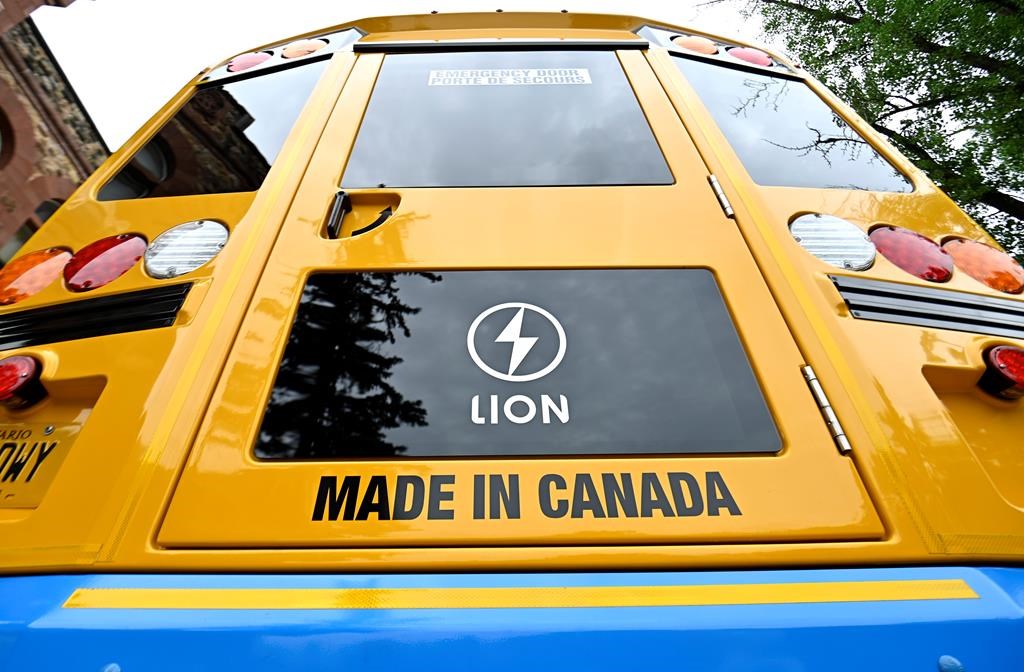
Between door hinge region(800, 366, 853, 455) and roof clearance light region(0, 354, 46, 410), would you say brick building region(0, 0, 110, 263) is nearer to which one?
roof clearance light region(0, 354, 46, 410)

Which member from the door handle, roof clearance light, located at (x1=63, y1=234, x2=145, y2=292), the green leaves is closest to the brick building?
roof clearance light, located at (x1=63, y1=234, x2=145, y2=292)

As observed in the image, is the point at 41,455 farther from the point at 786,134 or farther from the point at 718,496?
the point at 786,134

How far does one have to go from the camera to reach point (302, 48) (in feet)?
7.80

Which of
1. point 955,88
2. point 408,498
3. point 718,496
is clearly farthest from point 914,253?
point 955,88

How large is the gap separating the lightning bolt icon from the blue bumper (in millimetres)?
451

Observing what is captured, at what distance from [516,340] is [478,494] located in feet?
1.15

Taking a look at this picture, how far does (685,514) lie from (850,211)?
1.08 meters

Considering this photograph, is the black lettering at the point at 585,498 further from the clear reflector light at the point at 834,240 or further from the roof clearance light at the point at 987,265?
the roof clearance light at the point at 987,265

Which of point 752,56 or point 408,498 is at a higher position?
point 752,56

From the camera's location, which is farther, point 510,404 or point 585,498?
point 510,404

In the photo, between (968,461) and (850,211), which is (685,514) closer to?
(968,461)

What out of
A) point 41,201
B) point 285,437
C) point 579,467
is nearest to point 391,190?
point 285,437

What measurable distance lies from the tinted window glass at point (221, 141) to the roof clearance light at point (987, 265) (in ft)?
6.09

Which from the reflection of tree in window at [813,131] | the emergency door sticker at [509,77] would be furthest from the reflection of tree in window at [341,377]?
the reflection of tree in window at [813,131]
